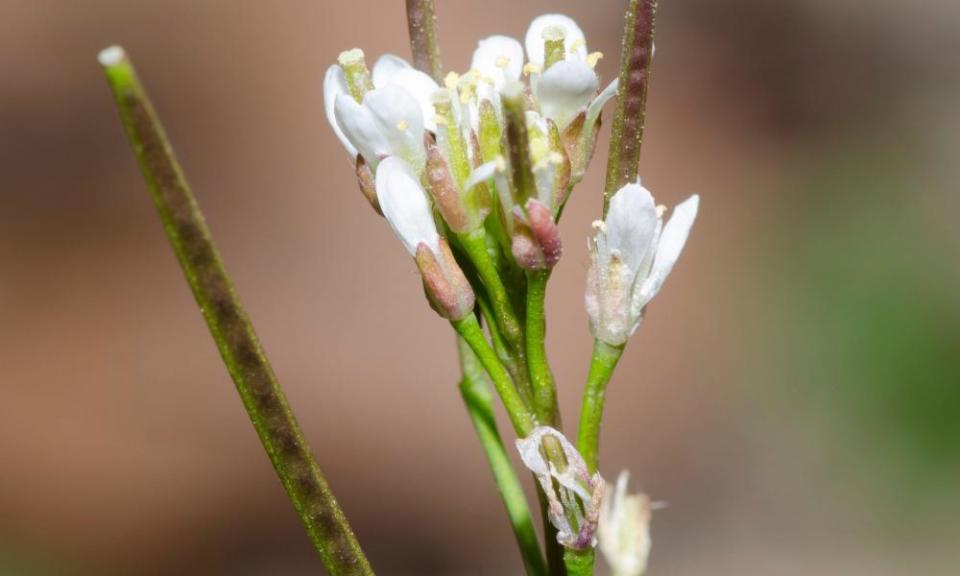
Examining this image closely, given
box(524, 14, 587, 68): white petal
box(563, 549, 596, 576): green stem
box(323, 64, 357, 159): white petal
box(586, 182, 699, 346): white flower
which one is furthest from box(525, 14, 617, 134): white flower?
box(563, 549, 596, 576): green stem

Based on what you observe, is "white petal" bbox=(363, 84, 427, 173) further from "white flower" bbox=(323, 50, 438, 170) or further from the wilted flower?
the wilted flower

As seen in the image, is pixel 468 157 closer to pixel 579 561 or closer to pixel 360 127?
pixel 360 127

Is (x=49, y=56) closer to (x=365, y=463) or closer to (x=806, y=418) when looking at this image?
(x=365, y=463)

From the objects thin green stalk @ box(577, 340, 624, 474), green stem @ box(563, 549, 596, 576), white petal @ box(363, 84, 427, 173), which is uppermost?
white petal @ box(363, 84, 427, 173)

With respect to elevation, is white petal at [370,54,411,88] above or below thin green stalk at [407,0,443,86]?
below

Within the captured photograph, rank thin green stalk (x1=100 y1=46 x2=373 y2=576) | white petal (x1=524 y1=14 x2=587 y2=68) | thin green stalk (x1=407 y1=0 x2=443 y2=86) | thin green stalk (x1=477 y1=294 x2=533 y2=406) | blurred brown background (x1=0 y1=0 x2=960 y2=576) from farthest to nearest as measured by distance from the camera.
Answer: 1. blurred brown background (x1=0 y1=0 x2=960 y2=576)
2. thin green stalk (x1=407 y1=0 x2=443 y2=86)
3. white petal (x1=524 y1=14 x2=587 y2=68)
4. thin green stalk (x1=477 y1=294 x2=533 y2=406)
5. thin green stalk (x1=100 y1=46 x2=373 y2=576)

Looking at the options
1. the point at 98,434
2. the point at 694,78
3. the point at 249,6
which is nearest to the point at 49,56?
the point at 249,6

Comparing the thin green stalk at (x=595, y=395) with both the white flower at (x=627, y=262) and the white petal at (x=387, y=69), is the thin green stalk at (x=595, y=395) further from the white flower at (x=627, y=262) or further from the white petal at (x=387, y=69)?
the white petal at (x=387, y=69)
